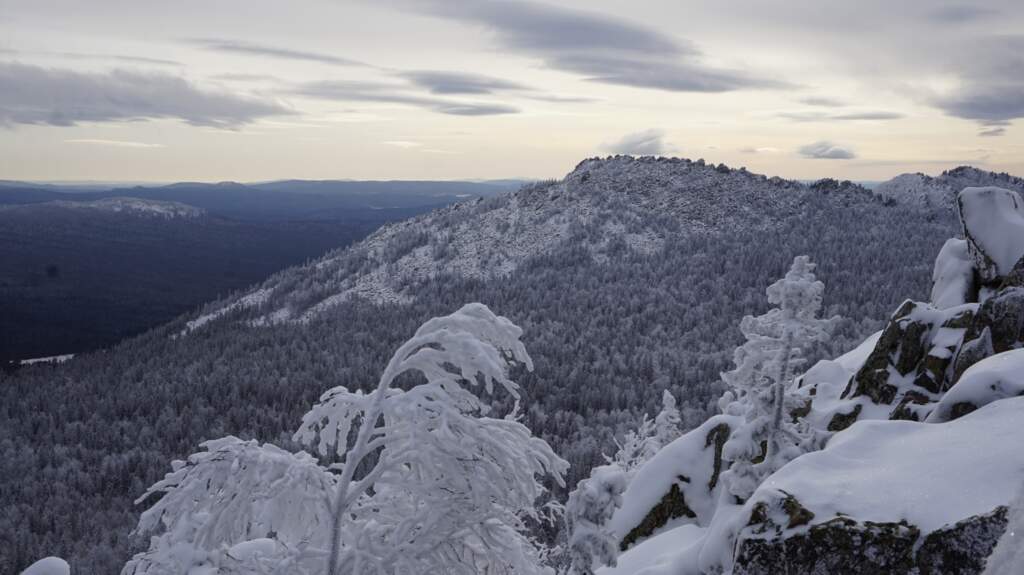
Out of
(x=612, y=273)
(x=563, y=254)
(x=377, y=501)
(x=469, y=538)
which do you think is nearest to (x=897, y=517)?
(x=469, y=538)

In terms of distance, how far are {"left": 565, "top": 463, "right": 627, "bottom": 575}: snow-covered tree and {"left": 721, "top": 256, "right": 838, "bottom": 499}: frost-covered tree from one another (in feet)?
15.3

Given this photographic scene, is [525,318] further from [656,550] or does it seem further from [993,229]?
[656,550]

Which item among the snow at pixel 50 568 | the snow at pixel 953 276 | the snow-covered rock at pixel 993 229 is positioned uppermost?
the snow-covered rock at pixel 993 229

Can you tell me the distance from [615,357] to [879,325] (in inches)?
1278

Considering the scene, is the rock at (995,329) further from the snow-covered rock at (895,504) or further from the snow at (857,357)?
the snow at (857,357)

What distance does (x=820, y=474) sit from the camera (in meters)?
9.71

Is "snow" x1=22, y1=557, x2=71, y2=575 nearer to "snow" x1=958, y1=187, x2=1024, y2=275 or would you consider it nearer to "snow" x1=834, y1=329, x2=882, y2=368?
"snow" x1=834, y1=329, x2=882, y2=368

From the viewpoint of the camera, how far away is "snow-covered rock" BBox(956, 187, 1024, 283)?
1781 centimetres

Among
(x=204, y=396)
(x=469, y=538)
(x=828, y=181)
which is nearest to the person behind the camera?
(x=469, y=538)

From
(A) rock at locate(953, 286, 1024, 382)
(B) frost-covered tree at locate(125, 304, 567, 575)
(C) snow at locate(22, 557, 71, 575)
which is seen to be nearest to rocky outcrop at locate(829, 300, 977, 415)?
(A) rock at locate(953, 286, 1024, 382)

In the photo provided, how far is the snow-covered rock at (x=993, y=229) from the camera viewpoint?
17812 mm

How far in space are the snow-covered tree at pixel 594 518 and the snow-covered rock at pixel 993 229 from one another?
15.0 meters

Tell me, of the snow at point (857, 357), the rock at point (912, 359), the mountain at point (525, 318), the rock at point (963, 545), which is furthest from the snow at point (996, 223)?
the mountain at point (525, 318)

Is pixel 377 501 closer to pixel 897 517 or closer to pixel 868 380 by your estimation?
pixel 897 517
